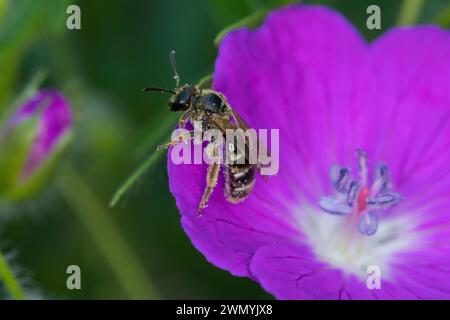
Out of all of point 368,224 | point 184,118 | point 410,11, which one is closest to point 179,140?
point 184,118

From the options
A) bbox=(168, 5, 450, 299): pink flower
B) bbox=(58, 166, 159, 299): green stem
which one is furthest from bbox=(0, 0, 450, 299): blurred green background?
bbox=(168, 5, 450, 299): pink flower

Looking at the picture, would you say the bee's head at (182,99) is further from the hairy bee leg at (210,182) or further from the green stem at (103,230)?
the green stem at (103,230)

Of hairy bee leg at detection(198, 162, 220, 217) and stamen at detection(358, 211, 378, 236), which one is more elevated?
hairy bee leg at detection(198, 162, 220, 217)

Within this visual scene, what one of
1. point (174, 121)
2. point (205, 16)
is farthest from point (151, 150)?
point (205, 16)

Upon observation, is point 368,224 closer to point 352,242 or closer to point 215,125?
point 352,242

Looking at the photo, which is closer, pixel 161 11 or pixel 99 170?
pixel 99 170

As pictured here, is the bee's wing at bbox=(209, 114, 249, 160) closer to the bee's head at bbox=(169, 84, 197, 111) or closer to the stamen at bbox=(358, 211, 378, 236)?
the bee's head at bbox=(169, 84, 197, 111)
